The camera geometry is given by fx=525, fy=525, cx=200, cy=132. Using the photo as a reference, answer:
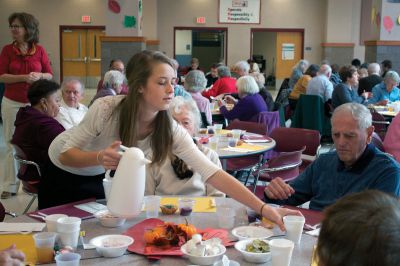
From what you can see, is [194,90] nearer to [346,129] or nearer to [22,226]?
[346,129]

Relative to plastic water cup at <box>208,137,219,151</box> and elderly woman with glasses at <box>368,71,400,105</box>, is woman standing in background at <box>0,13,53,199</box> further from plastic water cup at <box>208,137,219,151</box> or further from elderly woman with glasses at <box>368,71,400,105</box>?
elderly woman with glasses at <box>368,71,400,105</box>

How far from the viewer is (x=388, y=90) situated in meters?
8.05

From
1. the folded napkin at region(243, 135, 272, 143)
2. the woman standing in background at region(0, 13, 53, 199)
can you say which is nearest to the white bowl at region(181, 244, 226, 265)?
the folded napkin at region(243, 135, 272, 143)

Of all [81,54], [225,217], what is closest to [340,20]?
[81,54]

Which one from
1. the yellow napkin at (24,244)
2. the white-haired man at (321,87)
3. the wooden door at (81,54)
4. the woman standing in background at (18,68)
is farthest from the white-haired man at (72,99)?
the wooden door at (81,54)

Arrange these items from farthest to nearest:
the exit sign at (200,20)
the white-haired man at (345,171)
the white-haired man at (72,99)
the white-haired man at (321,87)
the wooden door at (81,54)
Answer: the wooden door at (81,54) → the exit sign at (200,20) → the white-haired man at (321,87) → the white-haired man at (72,99) → the white-haired man at (345,171)

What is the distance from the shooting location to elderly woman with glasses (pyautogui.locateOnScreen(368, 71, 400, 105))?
313 inches

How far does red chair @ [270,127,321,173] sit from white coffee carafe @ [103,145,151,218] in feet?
9.82

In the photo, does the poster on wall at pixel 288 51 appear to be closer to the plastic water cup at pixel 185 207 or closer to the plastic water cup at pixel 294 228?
the plastic water cup at pixel 185 207

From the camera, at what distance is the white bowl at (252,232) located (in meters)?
2.06

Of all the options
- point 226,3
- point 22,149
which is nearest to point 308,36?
point 226,3

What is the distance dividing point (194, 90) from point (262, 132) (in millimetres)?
1440

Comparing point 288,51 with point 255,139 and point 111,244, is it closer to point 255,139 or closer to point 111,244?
point 255,139

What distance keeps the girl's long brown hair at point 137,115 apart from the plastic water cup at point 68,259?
2.67ft
